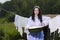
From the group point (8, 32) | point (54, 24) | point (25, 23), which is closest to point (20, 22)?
point (25, 23)

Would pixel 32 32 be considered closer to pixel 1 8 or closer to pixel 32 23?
pixel 32 23

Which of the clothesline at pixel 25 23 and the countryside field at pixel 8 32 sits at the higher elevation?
the clothesline at pixel 25 23

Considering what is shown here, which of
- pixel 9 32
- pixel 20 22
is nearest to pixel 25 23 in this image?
pixel 20 22

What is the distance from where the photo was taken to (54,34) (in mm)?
2035

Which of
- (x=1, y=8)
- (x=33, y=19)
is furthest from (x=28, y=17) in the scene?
(x=1, y=8)

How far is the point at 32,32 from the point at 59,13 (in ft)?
1.09

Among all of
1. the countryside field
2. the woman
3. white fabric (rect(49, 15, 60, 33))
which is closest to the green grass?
the countryside field

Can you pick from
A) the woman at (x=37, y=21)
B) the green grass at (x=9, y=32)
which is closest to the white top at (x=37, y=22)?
the woman at (x=37, y=21)

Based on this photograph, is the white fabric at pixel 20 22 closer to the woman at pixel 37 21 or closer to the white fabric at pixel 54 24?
the woman at pixel 37 21

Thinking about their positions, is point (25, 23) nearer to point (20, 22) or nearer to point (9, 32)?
point (20, 22)

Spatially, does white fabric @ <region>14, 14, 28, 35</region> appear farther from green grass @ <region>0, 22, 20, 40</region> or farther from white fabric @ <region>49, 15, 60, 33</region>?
white fabric @ <region>49, 15, 60, 33</region>

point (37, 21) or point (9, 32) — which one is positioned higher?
point (37, 21)

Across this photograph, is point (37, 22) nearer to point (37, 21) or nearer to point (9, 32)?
point (37, 21)

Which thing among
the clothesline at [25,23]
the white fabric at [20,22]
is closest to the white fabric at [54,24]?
the clothesline at [25,23]
